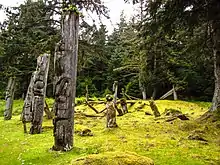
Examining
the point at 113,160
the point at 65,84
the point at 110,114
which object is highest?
the point at 65,84

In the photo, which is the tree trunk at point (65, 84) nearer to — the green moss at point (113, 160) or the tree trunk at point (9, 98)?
the green moss at point (113, 160)

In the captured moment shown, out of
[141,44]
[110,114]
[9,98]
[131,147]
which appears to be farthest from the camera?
[9,98]

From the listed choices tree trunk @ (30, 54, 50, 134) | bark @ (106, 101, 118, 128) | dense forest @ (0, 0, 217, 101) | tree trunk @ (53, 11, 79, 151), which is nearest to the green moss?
tree trunk @ (53, 11, 79, 151)

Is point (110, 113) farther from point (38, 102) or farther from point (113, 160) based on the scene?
point (113, 160)

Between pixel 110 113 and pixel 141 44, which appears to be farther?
pixel 141 44

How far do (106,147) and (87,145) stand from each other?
73cm

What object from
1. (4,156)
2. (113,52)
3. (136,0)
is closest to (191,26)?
(136,0)

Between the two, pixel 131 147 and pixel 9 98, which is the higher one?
pixel 9 98

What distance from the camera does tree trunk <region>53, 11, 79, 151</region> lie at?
302 inches

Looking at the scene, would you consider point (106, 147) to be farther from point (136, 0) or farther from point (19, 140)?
point (136, 0)

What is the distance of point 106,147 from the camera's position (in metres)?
7.71

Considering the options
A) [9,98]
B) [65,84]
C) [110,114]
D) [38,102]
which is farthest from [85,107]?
[65,84]

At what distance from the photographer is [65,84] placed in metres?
7.86

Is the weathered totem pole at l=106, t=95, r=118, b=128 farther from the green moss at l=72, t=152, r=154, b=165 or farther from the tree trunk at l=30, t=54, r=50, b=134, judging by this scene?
the green moss at l=72, t=152, r=154, b=165
